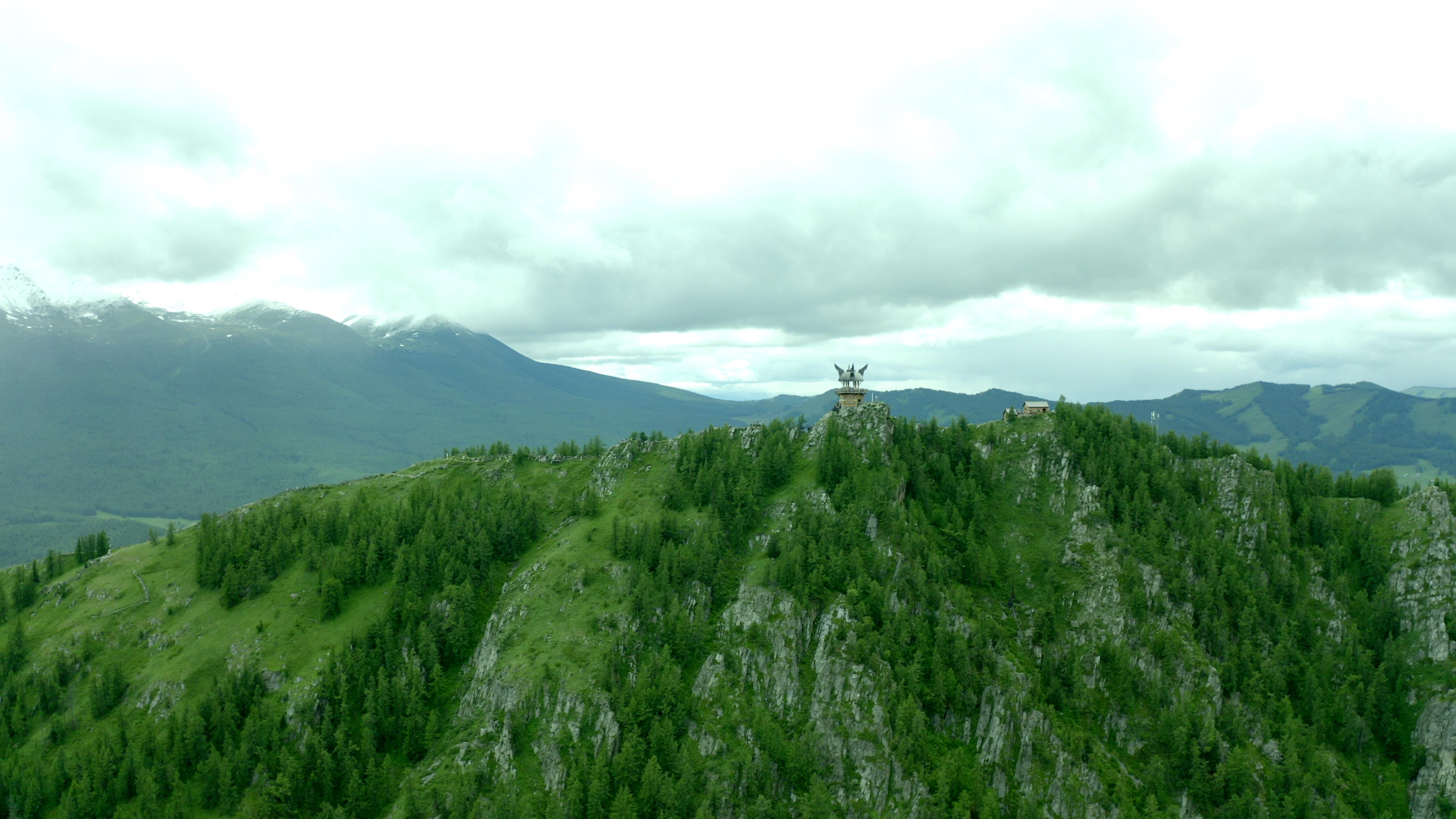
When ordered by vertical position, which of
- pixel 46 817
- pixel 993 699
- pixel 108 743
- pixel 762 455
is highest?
pixel 762 455

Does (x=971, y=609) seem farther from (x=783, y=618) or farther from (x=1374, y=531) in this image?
(x=1374, y=531)

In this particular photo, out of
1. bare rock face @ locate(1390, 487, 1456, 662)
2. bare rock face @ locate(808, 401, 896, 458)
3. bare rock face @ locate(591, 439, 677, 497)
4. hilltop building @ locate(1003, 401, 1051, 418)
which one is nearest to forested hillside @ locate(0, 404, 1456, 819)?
bare rock face @ locate(1390, 487, 1456, 662)

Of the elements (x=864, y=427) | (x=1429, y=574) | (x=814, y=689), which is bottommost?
(x=814, y=689)

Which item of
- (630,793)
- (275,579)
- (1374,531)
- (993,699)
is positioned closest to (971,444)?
(993,699)

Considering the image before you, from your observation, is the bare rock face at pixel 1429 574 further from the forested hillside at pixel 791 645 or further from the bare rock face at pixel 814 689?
the bare rock face at pixel 814 689

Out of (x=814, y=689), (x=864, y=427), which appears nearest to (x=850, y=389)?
(x=864, y=427)

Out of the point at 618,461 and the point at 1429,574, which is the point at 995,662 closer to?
the point at 1429,574

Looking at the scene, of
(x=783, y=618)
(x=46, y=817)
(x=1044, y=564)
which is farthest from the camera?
(x=1044, y=564)

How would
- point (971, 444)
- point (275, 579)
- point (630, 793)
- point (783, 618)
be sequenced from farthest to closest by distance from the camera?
point (971, 444) < point (275, 579) < point (783, 618) < point (630, 793)
